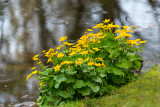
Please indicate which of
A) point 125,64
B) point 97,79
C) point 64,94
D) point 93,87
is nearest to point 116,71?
point 125,64

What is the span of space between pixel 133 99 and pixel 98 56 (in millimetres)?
936

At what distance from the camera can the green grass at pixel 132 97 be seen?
132 inches

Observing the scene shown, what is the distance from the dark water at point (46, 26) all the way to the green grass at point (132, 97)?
1.39m

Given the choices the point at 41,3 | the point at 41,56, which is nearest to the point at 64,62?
the point at 41,56

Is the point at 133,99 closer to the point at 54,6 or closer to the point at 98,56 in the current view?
the point at 98,56

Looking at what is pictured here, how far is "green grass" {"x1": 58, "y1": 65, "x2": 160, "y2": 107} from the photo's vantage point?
11.0 ft

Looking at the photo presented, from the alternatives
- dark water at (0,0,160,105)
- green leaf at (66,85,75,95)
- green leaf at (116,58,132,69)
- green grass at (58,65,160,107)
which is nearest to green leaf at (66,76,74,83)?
green leaf at (66,85,75,95)

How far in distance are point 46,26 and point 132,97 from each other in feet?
18.5

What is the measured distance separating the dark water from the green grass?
54.7 inches

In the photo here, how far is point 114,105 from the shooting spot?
3.39 m

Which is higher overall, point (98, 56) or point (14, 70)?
point (98, 56)

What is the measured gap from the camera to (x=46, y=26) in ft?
28.5

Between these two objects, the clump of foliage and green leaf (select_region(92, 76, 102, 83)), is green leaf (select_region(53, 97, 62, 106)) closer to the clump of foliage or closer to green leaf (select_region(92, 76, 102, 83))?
the clump of foliage

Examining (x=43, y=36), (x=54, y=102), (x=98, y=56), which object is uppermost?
(x=98, y=56)
